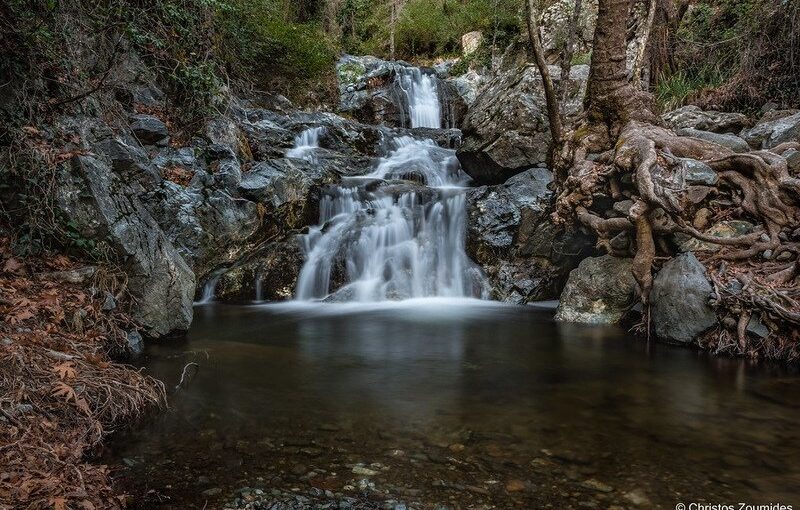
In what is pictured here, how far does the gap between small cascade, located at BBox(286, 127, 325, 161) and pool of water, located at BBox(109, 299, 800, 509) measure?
6.60 m

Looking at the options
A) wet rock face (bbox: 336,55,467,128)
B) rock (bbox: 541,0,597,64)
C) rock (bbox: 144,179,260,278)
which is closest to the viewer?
rock (bbox: 144,179,260,278)

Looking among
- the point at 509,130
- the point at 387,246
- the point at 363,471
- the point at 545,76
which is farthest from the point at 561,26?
the point at 363,471

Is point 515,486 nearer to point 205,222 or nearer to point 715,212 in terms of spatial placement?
point 715,212

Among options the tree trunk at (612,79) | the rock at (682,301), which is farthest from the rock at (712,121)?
the rock at (682,301)

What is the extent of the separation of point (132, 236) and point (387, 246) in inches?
206

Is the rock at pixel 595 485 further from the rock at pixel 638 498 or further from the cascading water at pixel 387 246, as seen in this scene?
the cascading water at pixel 387 246

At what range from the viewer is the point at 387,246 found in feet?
33.8

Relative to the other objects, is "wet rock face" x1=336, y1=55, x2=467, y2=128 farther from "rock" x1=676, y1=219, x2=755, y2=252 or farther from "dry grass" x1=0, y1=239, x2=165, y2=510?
"dry grass" x1=0, y1=239, x2=165, y2=510

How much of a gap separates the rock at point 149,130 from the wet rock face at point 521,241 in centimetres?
579

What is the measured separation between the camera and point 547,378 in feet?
16.9

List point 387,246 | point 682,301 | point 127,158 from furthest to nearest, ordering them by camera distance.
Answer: point 387,246, point 127,158, point 682,301

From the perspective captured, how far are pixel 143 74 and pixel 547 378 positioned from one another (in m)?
8.88

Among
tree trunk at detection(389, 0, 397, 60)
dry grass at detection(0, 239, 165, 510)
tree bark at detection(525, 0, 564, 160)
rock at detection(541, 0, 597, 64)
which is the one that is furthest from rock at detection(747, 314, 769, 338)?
tree trunk at detection(389, 0, 397, 60)

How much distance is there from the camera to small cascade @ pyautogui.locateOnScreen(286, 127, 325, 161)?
492 inches
